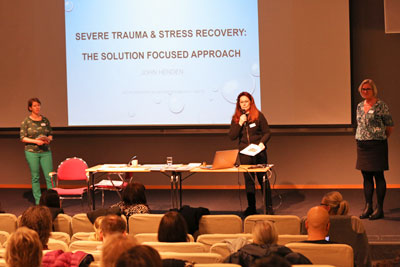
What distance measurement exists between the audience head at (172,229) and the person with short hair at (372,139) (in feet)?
11.6

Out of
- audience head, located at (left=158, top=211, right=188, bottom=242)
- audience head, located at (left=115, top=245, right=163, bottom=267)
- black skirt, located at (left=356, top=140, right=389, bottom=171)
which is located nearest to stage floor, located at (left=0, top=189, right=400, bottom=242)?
black skirt, located at (left=356, top=140, right=389, bottom=171)

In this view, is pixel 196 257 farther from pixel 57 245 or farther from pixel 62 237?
pixel 62 237

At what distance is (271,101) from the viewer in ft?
28.3

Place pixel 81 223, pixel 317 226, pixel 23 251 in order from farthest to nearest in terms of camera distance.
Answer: pixel 81 223 < pixel 317 226 < pixel 23 251

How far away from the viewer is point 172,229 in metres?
3.80

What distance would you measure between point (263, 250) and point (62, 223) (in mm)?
2332

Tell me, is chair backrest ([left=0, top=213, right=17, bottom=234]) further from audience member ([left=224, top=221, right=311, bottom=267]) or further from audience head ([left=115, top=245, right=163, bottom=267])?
audience head ([left=115, top=245, right=163, bottom=267])

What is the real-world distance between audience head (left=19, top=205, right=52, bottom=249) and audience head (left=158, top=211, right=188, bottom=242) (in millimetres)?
795

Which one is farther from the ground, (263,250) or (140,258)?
(140,258)

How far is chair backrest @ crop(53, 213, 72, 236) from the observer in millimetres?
5062

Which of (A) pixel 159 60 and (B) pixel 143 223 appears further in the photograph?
(A) pixel 159 60

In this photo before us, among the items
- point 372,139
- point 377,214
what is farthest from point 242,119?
point 377,214

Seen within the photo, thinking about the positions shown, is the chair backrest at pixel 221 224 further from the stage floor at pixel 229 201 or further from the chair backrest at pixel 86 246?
the stage floor at pixel 229 201

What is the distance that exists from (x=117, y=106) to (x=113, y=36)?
1.07 meters
